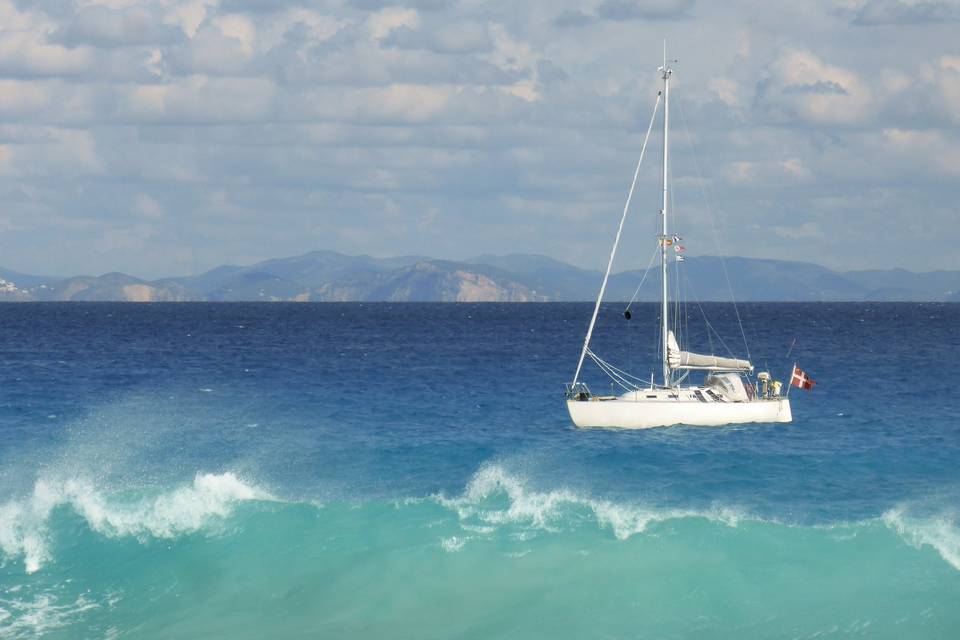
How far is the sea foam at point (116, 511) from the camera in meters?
26.4

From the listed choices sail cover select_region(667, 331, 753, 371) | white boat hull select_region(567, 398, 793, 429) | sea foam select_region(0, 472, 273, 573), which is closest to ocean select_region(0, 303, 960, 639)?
sea foam select_region(0, 472, 273, 573)

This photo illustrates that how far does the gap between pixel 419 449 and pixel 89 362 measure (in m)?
52.5

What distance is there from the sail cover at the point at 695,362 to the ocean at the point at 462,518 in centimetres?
380

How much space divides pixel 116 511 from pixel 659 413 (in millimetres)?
26472

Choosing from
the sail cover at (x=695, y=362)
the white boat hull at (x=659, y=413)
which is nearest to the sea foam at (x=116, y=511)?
the white boat hull at (x=659, y=413)

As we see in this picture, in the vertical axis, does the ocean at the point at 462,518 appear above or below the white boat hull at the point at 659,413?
below

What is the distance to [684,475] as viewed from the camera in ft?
121

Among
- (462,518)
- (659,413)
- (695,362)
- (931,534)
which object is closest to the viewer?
(931,534)

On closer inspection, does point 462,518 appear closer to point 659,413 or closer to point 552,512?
point 552,512

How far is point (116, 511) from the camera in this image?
2777cm

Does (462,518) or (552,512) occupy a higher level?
(552,512)

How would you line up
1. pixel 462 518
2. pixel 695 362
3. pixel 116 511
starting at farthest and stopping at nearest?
pixel 695 362, pixel 116 511, pixel 462 518

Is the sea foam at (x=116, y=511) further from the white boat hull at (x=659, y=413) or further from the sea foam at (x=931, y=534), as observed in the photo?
the white boat hull at (x=659, y=413)

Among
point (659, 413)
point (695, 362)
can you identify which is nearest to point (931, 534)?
point (659, 413)
